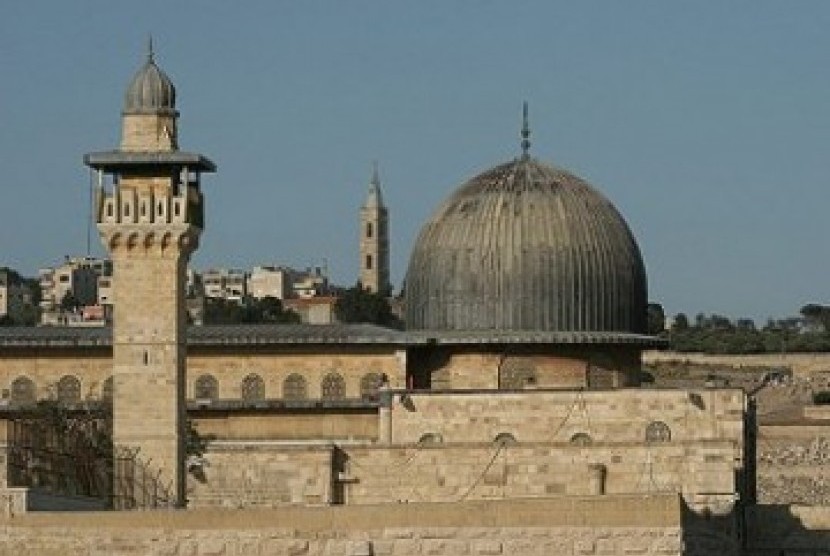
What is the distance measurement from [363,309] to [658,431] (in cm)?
6155

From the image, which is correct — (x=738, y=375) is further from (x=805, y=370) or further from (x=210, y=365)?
(x=210, y=365)

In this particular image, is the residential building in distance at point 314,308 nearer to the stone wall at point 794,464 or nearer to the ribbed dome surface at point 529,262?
the stone wall at point 794,464

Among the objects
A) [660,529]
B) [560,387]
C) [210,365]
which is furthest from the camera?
[210,365]

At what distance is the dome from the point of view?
33688mm

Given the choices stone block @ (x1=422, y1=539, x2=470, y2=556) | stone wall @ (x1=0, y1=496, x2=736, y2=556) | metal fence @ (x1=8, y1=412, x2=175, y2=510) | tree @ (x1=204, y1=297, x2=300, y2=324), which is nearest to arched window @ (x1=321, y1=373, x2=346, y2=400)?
metal fence @ (x1=8, y1=412, x2=175, y2=510)

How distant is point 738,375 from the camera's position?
95.8 metres

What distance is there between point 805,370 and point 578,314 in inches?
2460

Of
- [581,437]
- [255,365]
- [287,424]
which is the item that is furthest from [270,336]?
[581,437]

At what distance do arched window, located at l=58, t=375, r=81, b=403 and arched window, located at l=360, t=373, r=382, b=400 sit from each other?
4516 mm

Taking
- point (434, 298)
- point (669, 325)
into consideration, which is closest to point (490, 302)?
point (434, 298)

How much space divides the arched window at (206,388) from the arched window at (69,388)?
1.90 m

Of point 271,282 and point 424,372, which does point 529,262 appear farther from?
point 271,282

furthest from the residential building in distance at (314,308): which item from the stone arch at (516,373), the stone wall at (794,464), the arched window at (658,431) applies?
the arched window at (658,431)

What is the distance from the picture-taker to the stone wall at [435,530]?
955 inches
